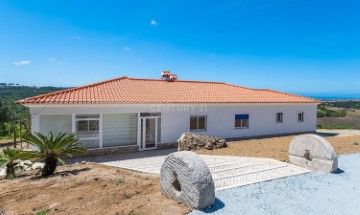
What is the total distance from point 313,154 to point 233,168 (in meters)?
3.93

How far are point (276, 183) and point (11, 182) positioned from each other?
10.6m

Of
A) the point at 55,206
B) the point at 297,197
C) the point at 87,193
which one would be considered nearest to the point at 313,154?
the point at 297,197

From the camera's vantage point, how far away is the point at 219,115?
69.6ft

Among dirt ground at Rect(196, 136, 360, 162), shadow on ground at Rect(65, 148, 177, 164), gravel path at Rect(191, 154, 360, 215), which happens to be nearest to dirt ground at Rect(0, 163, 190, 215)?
gravel path at Rect(191, 154, 360, 215)

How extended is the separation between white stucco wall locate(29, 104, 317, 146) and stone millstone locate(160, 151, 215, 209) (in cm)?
897

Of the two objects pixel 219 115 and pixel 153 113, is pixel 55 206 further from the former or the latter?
pixel 219 115

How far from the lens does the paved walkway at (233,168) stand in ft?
36.1

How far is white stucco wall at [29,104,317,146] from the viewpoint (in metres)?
16.0

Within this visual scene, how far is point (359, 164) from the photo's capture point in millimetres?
14195

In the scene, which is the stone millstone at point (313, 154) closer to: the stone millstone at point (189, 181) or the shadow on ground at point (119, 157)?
the stone millstone at point (189, 181)

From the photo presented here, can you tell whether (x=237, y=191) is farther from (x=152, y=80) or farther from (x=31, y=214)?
(x=152, y=80)

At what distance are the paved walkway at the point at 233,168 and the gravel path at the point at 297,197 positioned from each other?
20.7 inches

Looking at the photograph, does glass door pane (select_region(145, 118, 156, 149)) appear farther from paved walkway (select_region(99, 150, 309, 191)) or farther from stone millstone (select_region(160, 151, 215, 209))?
stone millstone (select_region(160, 151, 215, 209))

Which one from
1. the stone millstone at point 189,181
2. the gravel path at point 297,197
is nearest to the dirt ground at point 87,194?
the stone millstone at point 189,181
